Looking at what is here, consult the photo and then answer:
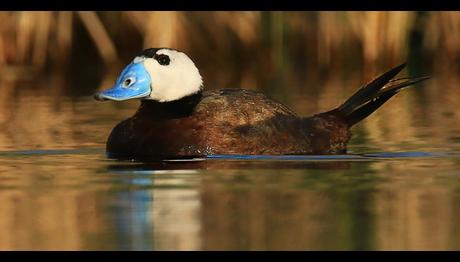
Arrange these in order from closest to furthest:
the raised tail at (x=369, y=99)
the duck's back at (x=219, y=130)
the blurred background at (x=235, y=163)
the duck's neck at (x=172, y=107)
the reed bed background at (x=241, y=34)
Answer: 1. the blurred background at (x=235, y=163)
2. the duck's back at (x=219, y=130)
3. the duck's neck at (x=172, y=107)
4. the raised tail at (x=369, y=99)
5. the reed bed background at (x=241, y=34)

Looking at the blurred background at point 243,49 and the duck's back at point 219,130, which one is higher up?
the blurred background at point 243,49

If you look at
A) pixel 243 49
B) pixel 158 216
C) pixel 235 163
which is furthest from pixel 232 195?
pixel 243 49

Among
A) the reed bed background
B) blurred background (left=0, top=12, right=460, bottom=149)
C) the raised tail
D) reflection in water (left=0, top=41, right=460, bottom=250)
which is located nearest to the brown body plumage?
reflection in water (left=0, top=41, right=460, bottom=250)

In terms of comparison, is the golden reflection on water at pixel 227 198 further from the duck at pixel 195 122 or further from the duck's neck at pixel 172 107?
the duck's neck at pixel 172 107

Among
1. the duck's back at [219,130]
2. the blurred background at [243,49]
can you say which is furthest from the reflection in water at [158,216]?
the blurred background at [243,49]

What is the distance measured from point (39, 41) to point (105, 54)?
1.01 m

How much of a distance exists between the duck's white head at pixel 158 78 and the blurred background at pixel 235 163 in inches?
15.7

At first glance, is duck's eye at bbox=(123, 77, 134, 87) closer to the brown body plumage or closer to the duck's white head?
the duck's white head

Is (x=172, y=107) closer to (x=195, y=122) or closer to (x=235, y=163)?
(x=195, y=122)

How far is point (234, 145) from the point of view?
6957 mm

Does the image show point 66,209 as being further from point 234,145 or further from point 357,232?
point 234,145

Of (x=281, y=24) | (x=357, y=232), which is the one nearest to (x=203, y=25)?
(x=281, y=24)

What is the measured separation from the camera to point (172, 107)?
23.8 ft

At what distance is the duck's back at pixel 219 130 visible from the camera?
6.96m
